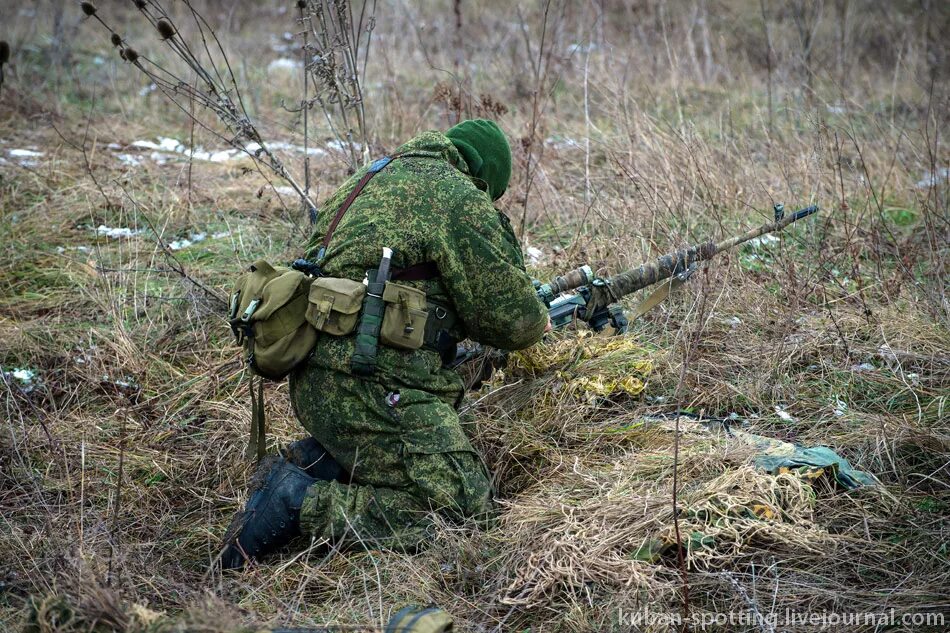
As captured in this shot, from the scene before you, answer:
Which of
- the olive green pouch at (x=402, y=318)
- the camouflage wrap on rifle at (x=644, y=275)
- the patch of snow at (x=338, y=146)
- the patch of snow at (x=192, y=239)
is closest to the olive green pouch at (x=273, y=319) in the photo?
the olive green pouch at (x=402, y=318)

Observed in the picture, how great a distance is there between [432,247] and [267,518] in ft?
3.88

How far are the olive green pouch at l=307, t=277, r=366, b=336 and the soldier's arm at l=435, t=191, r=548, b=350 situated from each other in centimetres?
34

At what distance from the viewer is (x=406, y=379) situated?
2998mm

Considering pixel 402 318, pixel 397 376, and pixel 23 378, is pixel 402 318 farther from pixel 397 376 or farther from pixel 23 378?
pixel 23 378

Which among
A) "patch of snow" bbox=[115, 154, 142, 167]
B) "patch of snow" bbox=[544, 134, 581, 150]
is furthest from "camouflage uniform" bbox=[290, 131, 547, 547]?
"patch of snow" bbox=[115, 154, 142, 167]

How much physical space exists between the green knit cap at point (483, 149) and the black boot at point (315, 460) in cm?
130

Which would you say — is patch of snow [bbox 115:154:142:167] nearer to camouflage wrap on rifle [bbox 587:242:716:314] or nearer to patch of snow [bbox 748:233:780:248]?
camouflage wrap on rifle [bbox 587:242:716:314]

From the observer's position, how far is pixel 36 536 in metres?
2.85

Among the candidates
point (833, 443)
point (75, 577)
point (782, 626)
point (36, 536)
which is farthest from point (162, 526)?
point (833, 443)

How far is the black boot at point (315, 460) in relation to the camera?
318 cm

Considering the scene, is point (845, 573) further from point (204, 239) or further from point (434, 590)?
point (204, 239)

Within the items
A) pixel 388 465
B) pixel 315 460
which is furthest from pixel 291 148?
pixel 388 465

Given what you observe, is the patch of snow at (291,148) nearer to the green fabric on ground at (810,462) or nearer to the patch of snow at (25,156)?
the patch of snow at (25,156)

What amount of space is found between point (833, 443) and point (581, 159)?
3514 mm
